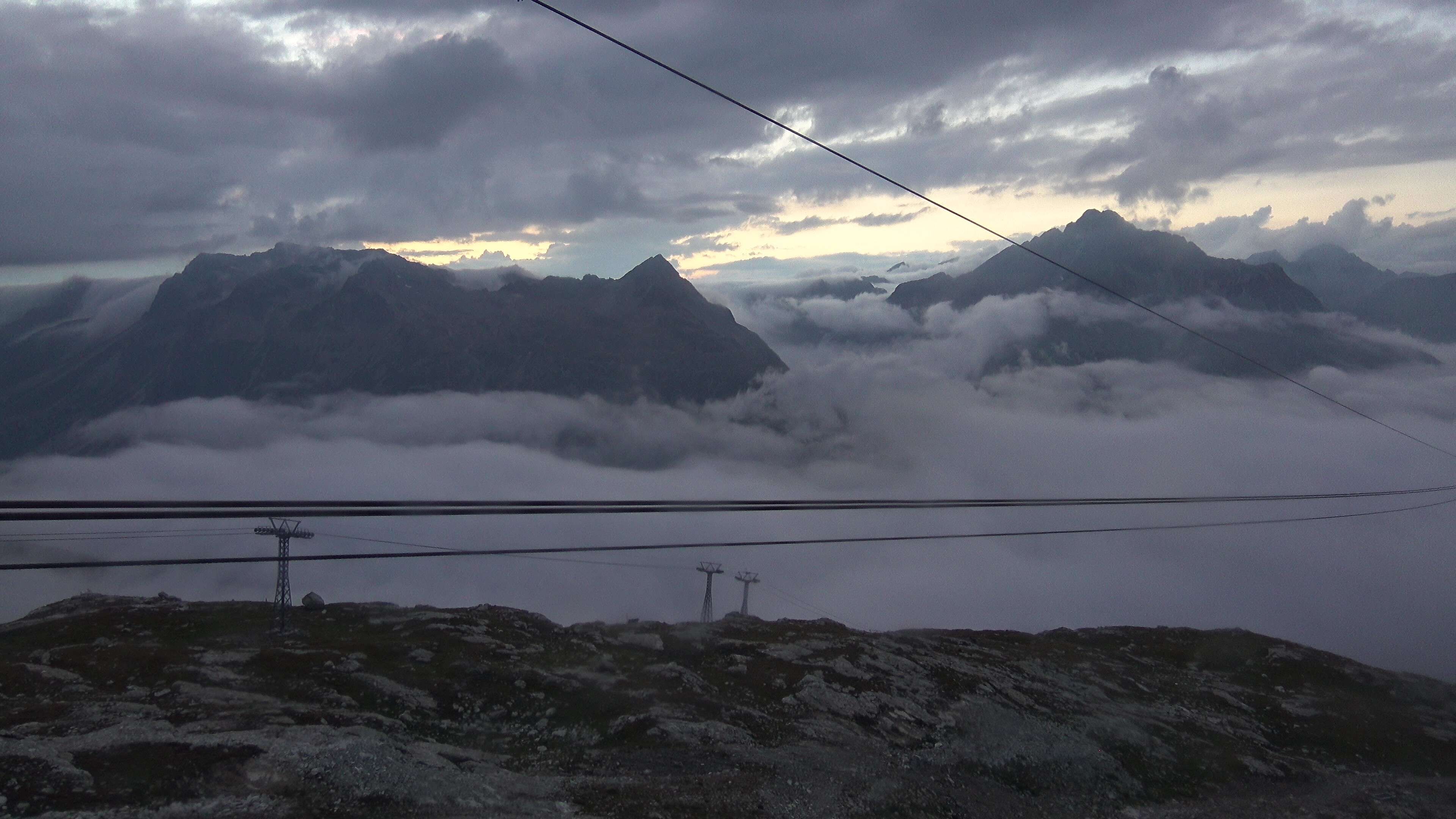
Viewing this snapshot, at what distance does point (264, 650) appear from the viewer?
178ft

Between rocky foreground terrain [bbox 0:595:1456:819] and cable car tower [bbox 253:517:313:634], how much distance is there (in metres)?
4.16

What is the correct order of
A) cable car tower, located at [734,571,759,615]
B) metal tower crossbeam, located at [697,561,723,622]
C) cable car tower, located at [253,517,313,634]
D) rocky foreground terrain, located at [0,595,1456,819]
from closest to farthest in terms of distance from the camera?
rocky foreground terrain, located at [0,595,1456,819] → cable car tower, located at [253,517,313,634] → metal tower crossbeam, located at [697,561,723,622] → cable car tower, located at [734,571,759,615]

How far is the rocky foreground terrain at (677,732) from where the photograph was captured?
81.7 feet

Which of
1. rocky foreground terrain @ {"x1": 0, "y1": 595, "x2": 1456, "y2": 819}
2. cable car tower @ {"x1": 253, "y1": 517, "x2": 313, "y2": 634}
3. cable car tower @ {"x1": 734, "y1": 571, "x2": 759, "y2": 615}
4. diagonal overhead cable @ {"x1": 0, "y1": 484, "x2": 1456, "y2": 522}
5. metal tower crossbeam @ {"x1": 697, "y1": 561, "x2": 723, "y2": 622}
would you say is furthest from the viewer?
cable car tower @ {"x1": 734, "y1": 571, "x2": 759, "y2": 615}

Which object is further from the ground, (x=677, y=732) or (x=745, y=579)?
(x=677, y=732)

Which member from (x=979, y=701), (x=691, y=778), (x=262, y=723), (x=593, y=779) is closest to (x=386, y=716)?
(x=262, y=723)

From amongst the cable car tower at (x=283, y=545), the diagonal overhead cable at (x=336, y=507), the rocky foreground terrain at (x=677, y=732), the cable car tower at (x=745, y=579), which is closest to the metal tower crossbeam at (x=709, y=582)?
the cable car tower at (x=745, y=579)

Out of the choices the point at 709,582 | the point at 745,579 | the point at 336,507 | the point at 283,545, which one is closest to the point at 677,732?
the point at 336,507

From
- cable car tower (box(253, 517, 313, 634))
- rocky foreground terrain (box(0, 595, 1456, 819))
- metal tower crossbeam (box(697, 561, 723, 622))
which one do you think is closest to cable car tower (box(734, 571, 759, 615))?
metal tower crossbeam (box(697, 561, 723, 622))

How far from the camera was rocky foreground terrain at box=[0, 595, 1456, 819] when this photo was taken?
2491cm

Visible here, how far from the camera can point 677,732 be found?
121 feet

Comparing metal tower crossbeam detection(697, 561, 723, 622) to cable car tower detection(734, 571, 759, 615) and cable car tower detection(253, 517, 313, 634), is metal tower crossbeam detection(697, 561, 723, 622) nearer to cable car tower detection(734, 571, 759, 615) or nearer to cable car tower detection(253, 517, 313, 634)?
cable car tower detection(734, 571, 759, 615)

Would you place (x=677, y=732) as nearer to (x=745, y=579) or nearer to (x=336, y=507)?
(x=336, y=507)

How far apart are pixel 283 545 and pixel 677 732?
4680 centimetres
